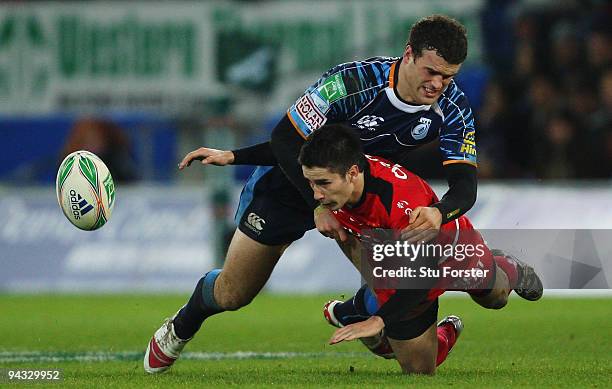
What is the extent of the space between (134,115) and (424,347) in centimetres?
954

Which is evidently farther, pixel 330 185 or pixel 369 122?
pixel 369 122

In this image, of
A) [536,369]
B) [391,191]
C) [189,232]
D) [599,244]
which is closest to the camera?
[391,191]

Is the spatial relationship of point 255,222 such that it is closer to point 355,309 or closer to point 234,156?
point 234,156

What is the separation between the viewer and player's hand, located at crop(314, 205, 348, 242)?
6.77m

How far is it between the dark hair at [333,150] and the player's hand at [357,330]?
2.79 feet

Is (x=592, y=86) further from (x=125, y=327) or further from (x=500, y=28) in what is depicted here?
(x=125, y=327)

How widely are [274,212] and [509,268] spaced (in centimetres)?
147

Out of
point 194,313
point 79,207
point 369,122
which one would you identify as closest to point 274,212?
point 194,313

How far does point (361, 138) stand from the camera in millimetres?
7285

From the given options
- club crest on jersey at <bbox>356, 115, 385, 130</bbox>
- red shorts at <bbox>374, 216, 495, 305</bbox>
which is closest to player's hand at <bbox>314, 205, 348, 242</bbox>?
red shorts at <bbox>374, 216, 495, 305</bbox>

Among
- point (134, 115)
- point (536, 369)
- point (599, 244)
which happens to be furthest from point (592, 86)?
point (536, 369)

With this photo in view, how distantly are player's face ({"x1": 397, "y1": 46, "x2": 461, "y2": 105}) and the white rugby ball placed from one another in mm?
1951

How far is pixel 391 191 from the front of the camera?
22.4 feet

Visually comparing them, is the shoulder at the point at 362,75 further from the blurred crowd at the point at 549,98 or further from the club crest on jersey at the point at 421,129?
the blurred crowd at the point at 549,98
